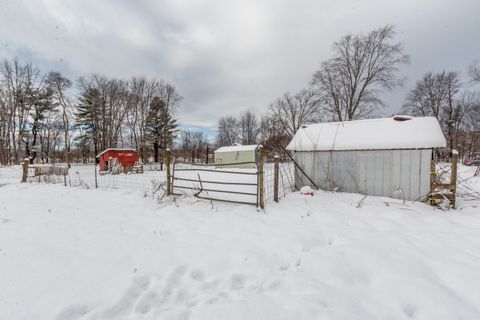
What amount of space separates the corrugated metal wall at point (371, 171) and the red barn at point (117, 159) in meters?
17.8

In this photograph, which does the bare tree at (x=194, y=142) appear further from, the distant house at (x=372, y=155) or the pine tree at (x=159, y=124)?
the distant house at (x=372, y=155)

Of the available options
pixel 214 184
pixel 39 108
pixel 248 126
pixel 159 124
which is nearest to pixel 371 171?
pixel 214 184

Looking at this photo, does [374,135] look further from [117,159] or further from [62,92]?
[62,92]

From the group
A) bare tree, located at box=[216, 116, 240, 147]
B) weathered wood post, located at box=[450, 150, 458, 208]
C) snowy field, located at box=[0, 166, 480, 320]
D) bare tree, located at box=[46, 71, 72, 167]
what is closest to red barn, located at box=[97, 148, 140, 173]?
bare tree, located at box=[46, 71, 72, 167]

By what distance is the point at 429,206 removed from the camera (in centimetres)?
572

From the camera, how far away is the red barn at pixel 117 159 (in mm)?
19500

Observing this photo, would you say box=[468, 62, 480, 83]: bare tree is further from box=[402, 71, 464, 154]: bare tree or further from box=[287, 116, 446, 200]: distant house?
box=[287, 116, 446, 200]: distant house

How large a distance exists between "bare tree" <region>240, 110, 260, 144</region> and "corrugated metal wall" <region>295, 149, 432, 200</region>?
40.7m

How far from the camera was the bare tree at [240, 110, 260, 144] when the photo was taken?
48.7m

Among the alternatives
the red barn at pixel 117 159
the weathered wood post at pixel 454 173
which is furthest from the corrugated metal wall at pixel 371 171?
the red barn at pixel 117 159

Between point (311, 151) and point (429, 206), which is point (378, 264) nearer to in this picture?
point (429, 206)

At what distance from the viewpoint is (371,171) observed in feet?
22.6

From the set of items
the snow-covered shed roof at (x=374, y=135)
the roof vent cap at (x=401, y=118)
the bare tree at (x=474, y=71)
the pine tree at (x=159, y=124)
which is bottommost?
the snow-covered shed roof at (x=374, y=135)

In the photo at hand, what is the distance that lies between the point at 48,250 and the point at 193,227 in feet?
6.72
